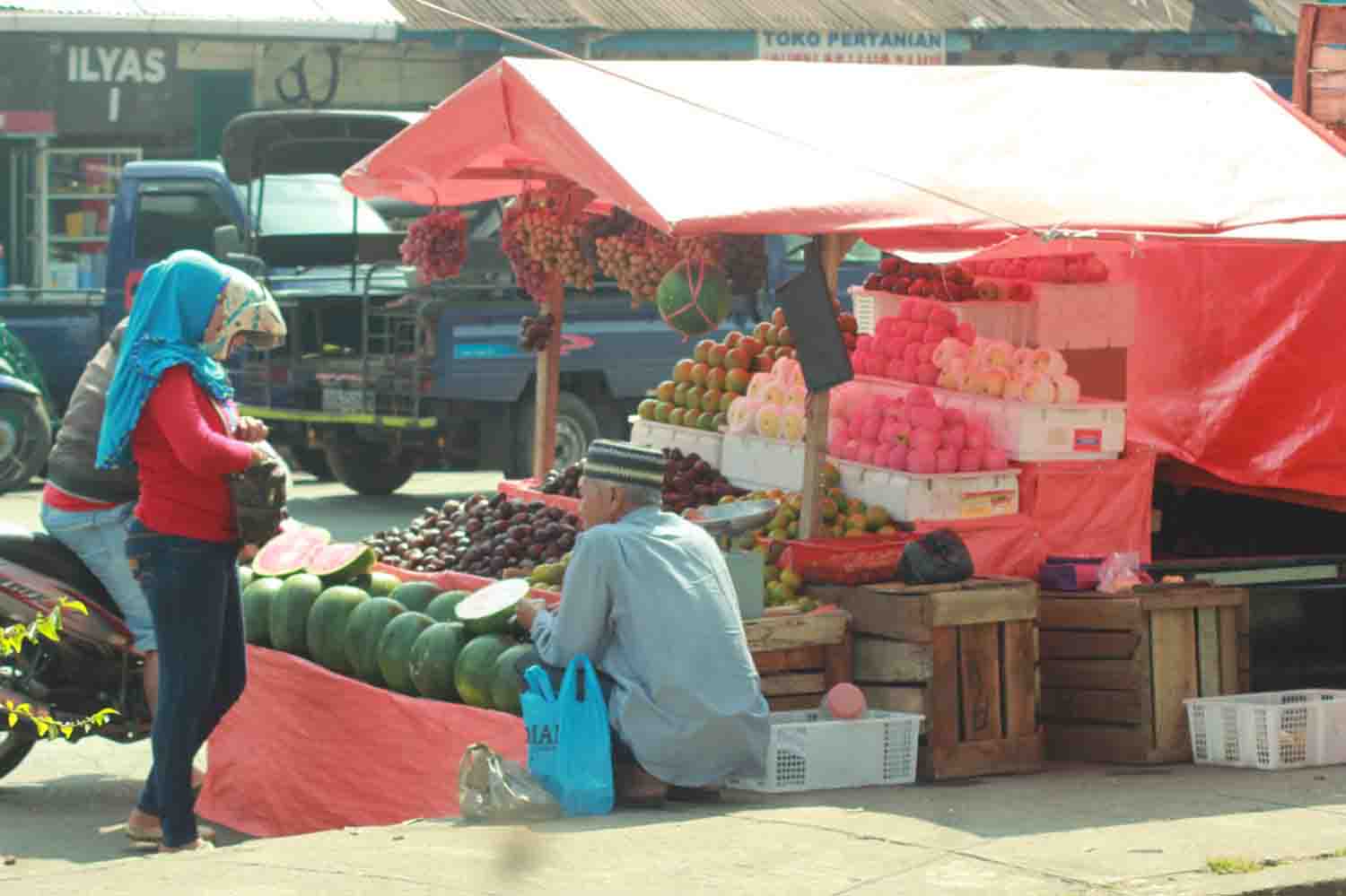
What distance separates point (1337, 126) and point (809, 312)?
3.32m

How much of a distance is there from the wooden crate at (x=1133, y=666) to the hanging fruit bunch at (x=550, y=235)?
268cm

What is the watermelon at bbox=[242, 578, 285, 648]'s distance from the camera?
928cm

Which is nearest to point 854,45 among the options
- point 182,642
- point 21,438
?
point 21,438

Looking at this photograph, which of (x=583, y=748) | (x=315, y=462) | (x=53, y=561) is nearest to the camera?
(x=583, y=748)

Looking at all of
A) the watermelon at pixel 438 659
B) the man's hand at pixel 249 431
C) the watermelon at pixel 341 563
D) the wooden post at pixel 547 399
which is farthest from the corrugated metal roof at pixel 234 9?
the man's hand at pixel 249 431

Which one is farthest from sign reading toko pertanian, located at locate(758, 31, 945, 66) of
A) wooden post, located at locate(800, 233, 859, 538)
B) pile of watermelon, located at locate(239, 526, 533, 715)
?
wooden post, located at locate(800, 233, 859, 538)

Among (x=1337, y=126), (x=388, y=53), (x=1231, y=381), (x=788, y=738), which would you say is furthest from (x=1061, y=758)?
(x=388, y=53)

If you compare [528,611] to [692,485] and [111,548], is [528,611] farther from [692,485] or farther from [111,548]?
[692,485]

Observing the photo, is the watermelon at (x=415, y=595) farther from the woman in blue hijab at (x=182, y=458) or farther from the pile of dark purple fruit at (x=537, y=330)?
the pile of dark purple fruit at (x=537, y=330)

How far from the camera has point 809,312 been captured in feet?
Answer: 28.3

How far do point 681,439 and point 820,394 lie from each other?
1.85 m

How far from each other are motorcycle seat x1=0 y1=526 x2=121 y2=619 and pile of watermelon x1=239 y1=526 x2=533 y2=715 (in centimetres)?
72

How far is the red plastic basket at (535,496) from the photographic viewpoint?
10.2m

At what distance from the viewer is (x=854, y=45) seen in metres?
27.3
